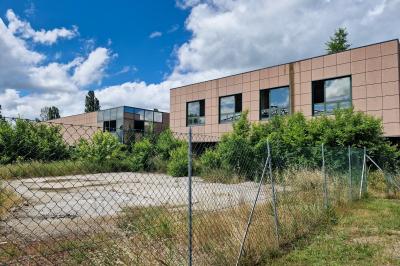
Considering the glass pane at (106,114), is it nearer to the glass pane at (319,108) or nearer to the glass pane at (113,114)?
the glass pane at (113,114)

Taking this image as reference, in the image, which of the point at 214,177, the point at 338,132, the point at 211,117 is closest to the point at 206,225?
the point at 214,177

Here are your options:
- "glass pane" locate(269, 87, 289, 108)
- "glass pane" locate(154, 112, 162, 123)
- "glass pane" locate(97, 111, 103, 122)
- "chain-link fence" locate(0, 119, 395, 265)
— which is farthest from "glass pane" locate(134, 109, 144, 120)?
"chain-link fence" locate(0, 119, 395, 265)

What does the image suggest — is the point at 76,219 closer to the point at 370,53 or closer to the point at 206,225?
the point at 206,225

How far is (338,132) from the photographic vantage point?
51.6 ft

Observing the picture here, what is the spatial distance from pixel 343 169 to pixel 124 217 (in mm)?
7150

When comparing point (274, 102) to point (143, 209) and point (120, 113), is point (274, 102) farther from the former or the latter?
point (120, 113)

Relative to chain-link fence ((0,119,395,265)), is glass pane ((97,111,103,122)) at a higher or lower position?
higher

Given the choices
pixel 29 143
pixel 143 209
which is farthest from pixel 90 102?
pixel 29 143

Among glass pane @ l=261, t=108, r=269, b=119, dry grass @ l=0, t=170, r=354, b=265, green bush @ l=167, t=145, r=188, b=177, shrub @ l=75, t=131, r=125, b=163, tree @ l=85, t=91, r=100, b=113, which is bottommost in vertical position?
dry grass @ l=0, t=170, r=354, b=265

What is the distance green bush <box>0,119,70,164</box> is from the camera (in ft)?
7.89

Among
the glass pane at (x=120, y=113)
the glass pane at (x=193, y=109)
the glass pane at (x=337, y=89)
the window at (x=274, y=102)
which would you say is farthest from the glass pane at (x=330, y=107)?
the glass pane at (x=120, y=113)

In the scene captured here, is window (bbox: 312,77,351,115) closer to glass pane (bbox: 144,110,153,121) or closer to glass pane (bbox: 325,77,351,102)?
glass pane (bbox: 325,77,351,102)

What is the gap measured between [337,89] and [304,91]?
2177 mm

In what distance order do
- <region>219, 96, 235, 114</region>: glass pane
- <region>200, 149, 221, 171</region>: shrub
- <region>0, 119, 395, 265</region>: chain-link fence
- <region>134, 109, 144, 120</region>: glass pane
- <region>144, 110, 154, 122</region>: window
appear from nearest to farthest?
<region>0, 119, 395, 265</region>: chain-link fence → <region>200, 149, 221, 171</region>: shrub → <region>219, 96, 235, 114</region>: glass pane → <region>134, 109, 144, 120</region>: glass pane → <region>144, 110, 154, 122</region>: window
